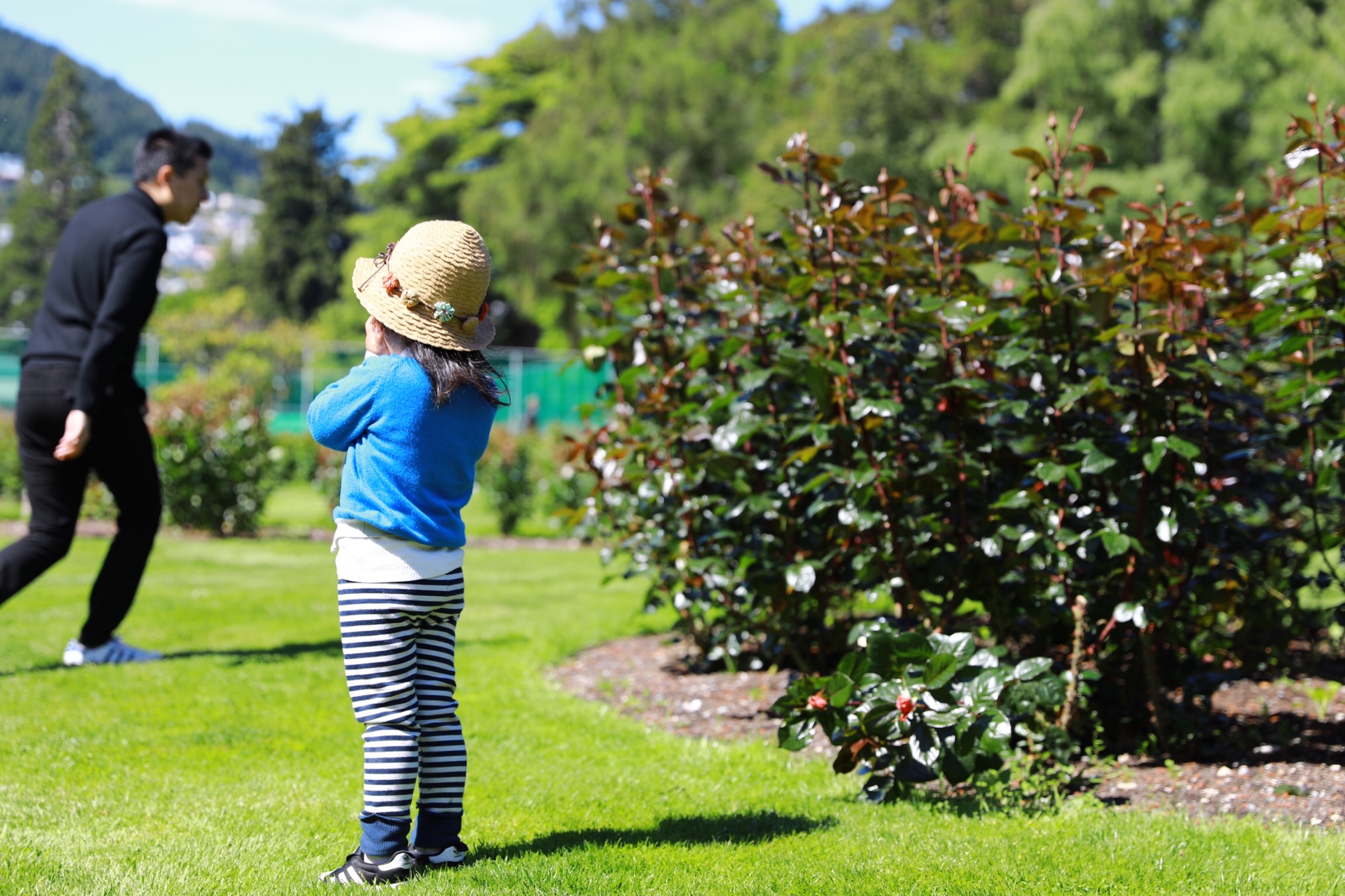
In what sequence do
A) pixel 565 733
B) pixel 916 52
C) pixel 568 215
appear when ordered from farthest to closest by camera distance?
pixel 568 215 → pixel 916 52 → pixel 565 733

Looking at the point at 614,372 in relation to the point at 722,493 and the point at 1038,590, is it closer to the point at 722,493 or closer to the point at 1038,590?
the point at 722,493

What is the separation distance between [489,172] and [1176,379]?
130 feet

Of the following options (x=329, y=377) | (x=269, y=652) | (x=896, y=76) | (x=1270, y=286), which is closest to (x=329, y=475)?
(x=269, y=652)

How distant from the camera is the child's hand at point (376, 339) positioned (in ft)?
9.62

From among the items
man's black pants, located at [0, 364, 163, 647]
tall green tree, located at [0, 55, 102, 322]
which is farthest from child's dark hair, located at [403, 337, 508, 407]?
tall green tree, located at [0, 55, 102, 322]

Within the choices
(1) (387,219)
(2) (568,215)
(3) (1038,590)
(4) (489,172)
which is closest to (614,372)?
(3) (1038,590)

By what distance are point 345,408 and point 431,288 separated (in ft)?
1.14

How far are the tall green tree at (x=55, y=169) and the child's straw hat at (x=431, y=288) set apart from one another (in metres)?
62.6

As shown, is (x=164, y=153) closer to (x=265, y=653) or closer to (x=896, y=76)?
(x=265, y=653)

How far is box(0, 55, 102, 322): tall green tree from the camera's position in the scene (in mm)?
58688

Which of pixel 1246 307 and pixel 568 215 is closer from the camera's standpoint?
pixel 1246 307

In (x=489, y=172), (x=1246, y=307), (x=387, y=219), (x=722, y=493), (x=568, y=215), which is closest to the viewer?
(x=1246, y=307)

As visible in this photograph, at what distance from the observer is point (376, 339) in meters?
2.94

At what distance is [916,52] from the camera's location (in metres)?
30.9
